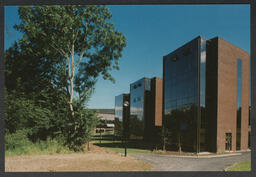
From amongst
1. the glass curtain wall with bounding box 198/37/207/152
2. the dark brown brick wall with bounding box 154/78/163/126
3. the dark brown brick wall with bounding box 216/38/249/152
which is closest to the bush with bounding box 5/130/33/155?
the glass curtain wall with bounding box 198/37/207/152

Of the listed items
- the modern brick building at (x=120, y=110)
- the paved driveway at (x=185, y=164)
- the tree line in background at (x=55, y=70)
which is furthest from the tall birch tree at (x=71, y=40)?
the modern brick building at (x=120, y=110)

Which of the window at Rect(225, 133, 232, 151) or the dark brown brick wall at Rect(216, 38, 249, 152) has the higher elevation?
the dark brown brick wall at Rect(216, 38, 249, 152)

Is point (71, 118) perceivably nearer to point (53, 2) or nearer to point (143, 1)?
point (53, 2)

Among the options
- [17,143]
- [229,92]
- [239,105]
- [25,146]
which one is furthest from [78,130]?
[239,105]

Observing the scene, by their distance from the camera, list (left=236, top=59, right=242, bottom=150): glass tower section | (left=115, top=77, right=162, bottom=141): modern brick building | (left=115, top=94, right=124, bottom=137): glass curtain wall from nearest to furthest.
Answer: (left=236, top=59, right=242, bottom=150): glass tower section → (left=115, top=77, right=162, bottom=141): modern brick building → (left=115, top=94, right=124, bottom=137): glass curtain wall

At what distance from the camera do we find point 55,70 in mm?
16562

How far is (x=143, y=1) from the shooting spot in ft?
25.3

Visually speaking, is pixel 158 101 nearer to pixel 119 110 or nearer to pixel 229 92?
pixel 229 92

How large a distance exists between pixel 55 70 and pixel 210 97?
16.3m

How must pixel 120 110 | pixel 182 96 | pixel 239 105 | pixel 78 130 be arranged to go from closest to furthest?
pixel 78 130, pixel 239 105, pixel 182 96, pixel 120 110

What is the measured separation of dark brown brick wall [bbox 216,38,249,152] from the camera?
59.3ft

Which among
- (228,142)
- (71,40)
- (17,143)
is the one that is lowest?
(228,142)

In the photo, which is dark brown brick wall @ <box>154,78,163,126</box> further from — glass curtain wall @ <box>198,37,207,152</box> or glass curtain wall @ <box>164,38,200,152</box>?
glass curtain wall @ <box>198,37,207,152</box>

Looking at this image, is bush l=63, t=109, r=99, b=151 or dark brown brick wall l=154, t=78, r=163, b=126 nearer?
bush l=63, t=109, r=99, b=151
